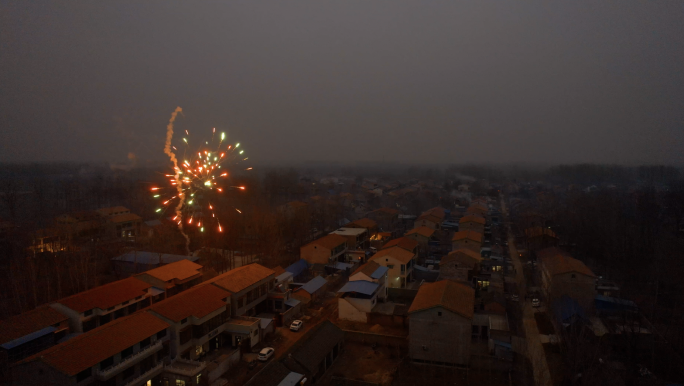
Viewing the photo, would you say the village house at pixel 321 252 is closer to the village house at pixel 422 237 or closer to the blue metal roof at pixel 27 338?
the village house at pixel 422 237

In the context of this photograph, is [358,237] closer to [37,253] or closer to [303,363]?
[303,363]

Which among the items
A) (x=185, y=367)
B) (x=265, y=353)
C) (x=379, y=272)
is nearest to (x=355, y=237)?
(x=379, y=272)

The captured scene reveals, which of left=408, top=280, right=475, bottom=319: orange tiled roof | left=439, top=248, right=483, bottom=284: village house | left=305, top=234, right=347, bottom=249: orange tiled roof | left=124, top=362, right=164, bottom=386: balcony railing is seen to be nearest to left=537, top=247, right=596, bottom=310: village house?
left=439, top=248, right=483, bottom=284: village house

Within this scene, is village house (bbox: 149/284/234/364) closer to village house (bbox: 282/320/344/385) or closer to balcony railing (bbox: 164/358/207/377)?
balcony railing (bbox: 164/358/207/377)

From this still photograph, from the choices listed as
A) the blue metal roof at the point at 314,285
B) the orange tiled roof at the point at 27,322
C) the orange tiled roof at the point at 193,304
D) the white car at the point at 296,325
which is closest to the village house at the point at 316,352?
the white car at the point at 296,325

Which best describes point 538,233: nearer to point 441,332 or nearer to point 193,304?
point 441,332
